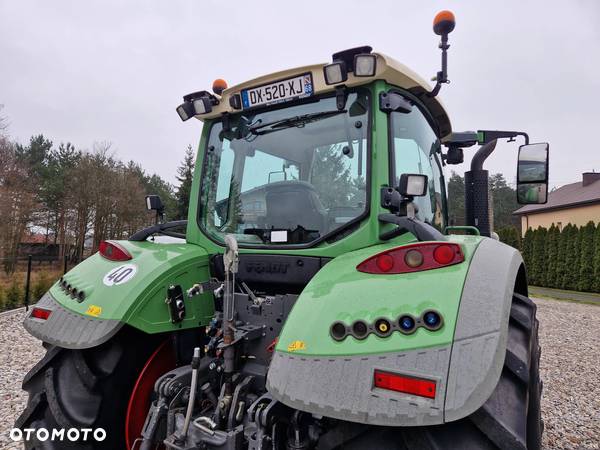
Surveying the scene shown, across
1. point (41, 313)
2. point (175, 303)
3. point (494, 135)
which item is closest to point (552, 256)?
point (494, 135)

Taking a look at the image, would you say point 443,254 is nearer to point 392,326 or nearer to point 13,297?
point 392,326

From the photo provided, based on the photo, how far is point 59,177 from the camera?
29328 millimetres

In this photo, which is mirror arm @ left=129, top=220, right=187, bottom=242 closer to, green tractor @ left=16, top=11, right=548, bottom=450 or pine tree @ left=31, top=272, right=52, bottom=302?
green tractor @ left=16, top=11, right=548, bottom=450

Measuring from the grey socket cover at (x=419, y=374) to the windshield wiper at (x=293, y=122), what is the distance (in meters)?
1.17

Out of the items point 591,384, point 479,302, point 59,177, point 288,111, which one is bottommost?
point 591,384

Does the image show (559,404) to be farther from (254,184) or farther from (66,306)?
(66,306)

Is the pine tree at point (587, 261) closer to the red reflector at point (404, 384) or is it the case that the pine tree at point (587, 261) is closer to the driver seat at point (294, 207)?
the driver seat at point (294, 207)

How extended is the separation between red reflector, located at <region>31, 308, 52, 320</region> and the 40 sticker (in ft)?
1.14

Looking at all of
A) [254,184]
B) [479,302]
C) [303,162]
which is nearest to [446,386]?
[479,302]

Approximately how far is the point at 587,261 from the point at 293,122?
20.6 meters

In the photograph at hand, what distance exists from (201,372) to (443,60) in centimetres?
214

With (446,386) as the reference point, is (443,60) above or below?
above

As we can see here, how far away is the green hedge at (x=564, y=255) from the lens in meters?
17.8

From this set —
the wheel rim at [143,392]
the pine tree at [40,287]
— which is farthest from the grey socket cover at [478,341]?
the pine tree at [40,287]
